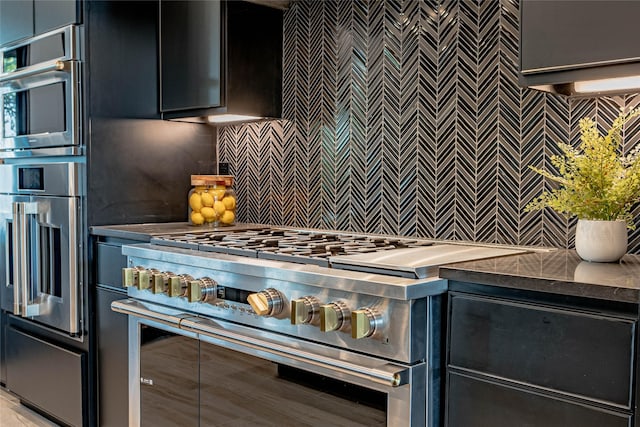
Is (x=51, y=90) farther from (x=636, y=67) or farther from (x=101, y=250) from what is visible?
(x=636, y=67)

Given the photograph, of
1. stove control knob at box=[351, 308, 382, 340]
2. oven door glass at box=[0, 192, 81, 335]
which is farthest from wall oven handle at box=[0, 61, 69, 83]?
stove control knob at box=[351, 308, 382, 340]

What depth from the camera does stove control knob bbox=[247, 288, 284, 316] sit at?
5.41 feet

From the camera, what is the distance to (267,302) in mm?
1656

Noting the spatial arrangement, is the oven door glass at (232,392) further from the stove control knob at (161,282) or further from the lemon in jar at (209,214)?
the lemon in jar at (209,214)

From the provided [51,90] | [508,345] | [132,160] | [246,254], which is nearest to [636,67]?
[508,345]

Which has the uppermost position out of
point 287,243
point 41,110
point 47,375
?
point 41,110

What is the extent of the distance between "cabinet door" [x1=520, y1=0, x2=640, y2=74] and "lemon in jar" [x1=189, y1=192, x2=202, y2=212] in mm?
1540

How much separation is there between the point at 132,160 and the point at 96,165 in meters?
0.17

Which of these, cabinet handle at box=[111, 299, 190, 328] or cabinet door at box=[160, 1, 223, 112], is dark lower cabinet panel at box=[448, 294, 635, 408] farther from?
cabinet door at box=[160, 1, 223, 112]

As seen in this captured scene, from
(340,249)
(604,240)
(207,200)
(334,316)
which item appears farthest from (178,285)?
(604,240)

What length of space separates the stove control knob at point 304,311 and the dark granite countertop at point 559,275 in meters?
0.33

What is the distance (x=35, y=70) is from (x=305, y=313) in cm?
187

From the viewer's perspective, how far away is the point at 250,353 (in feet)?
5.79

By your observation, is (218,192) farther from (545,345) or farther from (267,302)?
(545,345)
